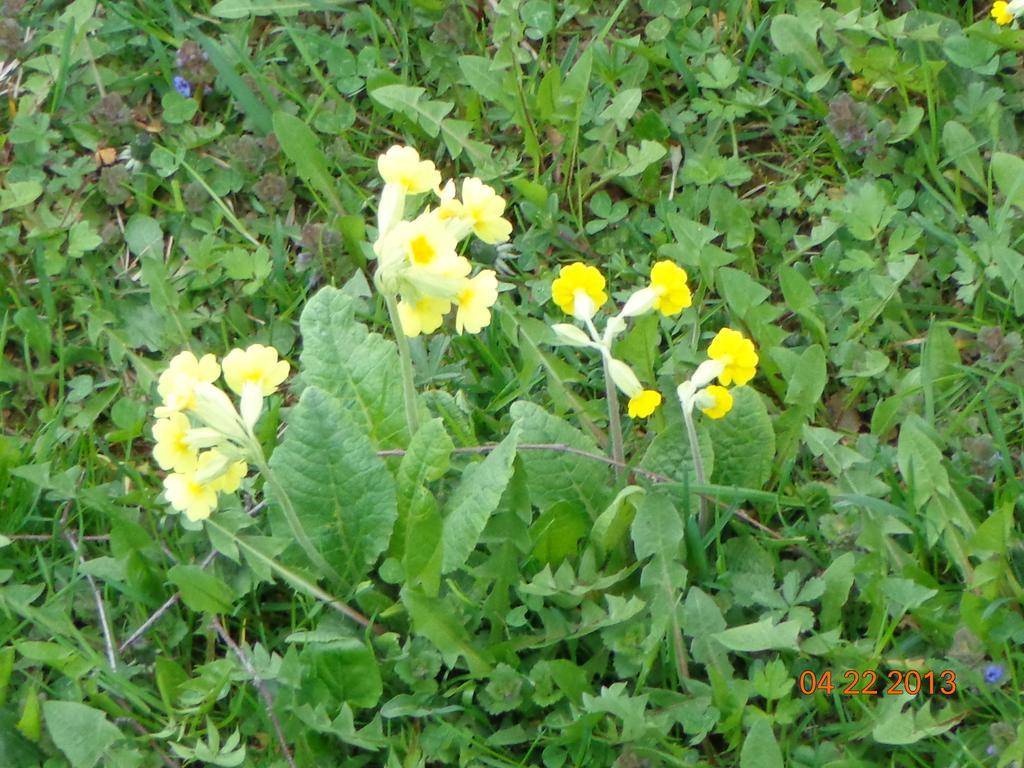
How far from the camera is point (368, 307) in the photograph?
103 inches

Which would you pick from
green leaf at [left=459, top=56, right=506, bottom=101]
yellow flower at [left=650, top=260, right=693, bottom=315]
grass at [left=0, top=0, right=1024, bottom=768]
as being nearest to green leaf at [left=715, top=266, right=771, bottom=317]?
grass at [left=0, top=0, right=1024, bottom=768]

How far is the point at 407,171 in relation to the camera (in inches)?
74.7

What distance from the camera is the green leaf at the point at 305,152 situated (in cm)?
270

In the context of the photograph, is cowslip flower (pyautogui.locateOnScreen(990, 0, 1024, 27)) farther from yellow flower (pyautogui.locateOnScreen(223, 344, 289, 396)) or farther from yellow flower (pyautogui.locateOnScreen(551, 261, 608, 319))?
yellow flower (pyautogui.locateOnScreen(223, 344, 289, 396))

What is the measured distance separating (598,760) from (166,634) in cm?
86

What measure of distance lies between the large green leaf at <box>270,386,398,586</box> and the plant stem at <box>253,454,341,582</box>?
0.02 metres

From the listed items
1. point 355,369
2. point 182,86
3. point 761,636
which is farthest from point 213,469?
point 182,86

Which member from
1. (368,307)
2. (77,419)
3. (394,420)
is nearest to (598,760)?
(394,420)

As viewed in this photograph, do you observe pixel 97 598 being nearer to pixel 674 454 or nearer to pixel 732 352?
pixel 674 454

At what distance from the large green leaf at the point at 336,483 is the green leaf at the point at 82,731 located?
1.53ft

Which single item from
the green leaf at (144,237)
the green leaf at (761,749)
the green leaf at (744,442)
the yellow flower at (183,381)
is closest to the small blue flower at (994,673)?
the green leaf at (761,749)

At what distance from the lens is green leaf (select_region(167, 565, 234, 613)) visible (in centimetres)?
210

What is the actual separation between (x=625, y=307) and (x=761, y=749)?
0.76m

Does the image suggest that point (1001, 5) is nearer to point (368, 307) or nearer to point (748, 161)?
point (748, 161)
